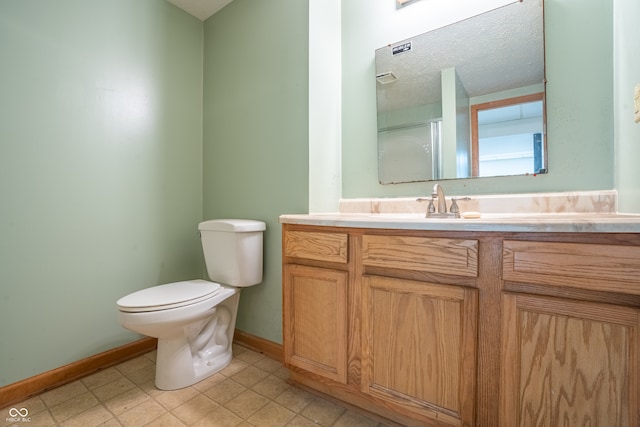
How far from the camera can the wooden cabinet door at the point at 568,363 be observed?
2.36 ft

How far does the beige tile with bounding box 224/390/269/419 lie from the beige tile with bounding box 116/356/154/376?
666 mm

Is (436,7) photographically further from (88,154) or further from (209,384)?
(209,384)

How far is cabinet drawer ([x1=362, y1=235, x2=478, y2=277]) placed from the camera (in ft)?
2.96

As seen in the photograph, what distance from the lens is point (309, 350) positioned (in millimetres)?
1276

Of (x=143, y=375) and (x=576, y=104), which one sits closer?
(x=576, y=104)

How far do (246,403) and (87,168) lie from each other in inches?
57.6

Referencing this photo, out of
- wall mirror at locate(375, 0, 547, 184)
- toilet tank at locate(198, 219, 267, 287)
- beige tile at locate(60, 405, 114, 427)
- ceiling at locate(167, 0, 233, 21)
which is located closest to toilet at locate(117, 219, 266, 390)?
toilet tank at locate(198, 219, 267, 287)

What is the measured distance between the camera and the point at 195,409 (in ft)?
4.03

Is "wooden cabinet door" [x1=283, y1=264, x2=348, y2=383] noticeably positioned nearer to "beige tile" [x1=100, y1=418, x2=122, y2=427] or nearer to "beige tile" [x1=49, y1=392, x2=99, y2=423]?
"beige tile" [x1=100, y1=418, x2=122, y2=427]

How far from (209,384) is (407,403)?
38.5 inches

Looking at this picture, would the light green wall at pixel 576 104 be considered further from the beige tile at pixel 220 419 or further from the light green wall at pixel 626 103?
the beige tile at pixel 220 419

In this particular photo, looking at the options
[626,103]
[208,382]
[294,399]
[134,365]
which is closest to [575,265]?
[626,103]

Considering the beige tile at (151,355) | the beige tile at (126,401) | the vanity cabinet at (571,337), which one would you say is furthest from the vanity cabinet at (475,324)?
the beige tile at (151,355)

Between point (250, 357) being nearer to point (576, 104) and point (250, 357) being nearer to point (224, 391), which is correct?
point (224, 391)
